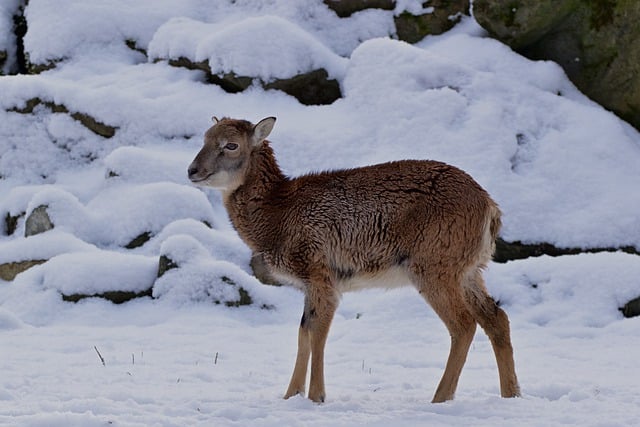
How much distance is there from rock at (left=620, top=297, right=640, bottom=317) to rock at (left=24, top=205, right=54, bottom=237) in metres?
7.10

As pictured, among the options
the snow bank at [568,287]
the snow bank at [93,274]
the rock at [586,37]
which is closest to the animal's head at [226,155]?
the snow bank at [93,274]

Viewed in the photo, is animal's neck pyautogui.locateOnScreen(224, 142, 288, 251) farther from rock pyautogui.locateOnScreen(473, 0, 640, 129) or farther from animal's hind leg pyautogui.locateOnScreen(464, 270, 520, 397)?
rock pyautogui.locateOnScreen(473, 0, 640, 129)

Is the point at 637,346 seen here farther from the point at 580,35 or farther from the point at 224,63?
the point at 224,63

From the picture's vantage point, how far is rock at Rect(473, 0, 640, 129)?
14141 millimetres

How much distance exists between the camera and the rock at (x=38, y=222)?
42.9 feet

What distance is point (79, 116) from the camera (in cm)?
1493

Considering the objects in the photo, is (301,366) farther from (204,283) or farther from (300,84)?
(300,84)

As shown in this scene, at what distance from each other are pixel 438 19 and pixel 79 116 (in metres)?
5.85

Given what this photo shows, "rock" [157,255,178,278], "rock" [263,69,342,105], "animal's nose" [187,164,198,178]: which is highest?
"animal's nose" [187,164,198,178]

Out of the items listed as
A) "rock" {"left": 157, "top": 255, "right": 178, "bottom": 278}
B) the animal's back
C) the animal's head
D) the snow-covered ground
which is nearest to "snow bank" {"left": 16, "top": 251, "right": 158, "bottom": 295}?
the snow-covered ground

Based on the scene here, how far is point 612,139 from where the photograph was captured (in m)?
14.1

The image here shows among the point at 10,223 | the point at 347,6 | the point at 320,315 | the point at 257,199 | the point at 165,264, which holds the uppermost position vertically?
the point at 257,199

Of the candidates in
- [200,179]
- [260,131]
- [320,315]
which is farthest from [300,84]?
[320,315]

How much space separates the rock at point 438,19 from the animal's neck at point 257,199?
A: 8091 mm
